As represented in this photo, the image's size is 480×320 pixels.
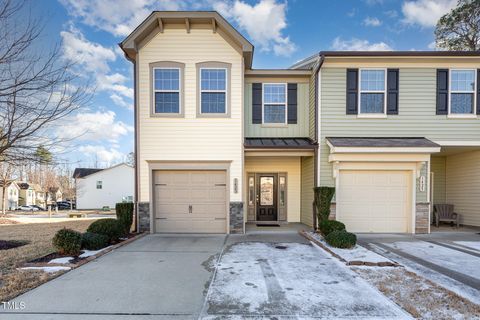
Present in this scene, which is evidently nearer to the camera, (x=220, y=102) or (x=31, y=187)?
(x=220, y=102)

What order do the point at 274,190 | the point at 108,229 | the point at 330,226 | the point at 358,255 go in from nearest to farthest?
the point at 358,255
the point at 108,229
the point at 330,226
the point at 274,190

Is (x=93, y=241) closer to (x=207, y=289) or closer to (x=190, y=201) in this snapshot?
(x=190, y=201)

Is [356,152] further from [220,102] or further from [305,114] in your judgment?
[220,102]

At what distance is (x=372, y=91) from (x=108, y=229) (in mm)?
9893

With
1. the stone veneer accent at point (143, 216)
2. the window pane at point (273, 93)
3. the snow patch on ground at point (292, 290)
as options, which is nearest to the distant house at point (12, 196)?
the stone veneer accent at point (143, 216)

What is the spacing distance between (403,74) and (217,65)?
22.1 ft

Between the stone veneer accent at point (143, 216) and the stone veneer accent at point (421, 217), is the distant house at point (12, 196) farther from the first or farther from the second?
the stone veneer accent at point (421, 217)

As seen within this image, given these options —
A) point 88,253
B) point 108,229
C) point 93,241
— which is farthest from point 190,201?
point 88,253

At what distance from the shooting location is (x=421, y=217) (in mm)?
8750

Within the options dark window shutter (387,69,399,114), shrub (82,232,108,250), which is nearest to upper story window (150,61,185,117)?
shrub (82,232,108,250)

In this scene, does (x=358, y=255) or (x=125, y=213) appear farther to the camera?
(x=125, y=213)

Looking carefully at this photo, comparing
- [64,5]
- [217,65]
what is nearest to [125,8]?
[64,5]

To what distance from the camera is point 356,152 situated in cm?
840

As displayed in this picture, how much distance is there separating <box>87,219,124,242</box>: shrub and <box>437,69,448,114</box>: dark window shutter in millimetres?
11622
